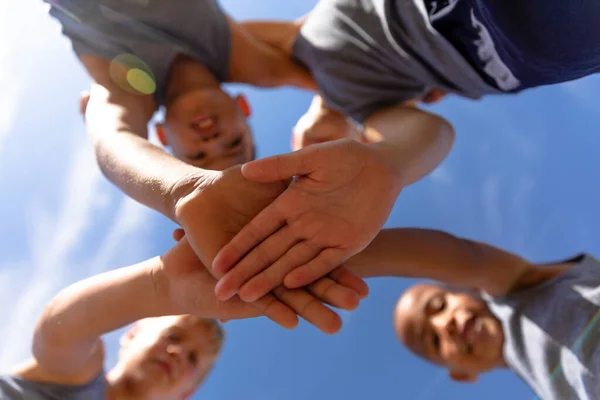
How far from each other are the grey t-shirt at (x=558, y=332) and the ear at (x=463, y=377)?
19cm

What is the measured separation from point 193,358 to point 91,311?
0.51m

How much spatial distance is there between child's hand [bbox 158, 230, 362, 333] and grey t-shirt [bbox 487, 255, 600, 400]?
49cm

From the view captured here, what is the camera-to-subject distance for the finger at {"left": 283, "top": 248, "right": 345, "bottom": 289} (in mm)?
493

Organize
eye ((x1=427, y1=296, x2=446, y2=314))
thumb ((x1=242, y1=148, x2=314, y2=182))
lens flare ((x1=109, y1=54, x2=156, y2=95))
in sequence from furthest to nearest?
eye ((x1=427, y1=296, x2=446, y2=314))
lens flare ((x1=109, y1=54, x2=156, y2=95))
thumb ((x1=242, y1=148, x2=314, y2=182))

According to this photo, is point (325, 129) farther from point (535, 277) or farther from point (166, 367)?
point (166, 367)

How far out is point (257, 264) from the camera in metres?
0.49

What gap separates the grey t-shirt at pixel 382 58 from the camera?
655 millimetres

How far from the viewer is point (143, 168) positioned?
0.56 meters

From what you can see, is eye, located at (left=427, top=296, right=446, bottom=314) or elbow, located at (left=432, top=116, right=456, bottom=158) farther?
eye, located at (left=427, top=296, right=446, bottom=314)

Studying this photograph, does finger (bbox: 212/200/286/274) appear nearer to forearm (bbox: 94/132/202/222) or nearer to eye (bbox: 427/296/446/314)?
forearm (bbox: 94/132/202/222)

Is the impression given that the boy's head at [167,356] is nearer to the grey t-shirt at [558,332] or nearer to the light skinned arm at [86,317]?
the light skinned arm at [86,317]

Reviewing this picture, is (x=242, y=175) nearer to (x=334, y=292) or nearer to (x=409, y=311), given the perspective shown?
(x=334, y=292)

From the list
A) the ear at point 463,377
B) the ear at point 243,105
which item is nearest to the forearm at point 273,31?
the ear at point 243,105

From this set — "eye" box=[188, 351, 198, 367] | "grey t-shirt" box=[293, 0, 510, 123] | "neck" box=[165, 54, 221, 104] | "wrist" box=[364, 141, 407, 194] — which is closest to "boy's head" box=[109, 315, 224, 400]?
"eye" box=[188, 351, 198, 367]
